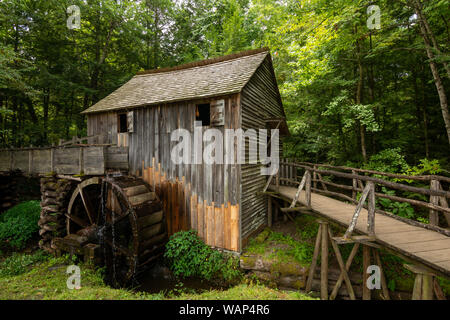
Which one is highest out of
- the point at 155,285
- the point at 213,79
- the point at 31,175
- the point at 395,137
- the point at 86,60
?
the point at 86,60

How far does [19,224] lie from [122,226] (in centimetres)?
508

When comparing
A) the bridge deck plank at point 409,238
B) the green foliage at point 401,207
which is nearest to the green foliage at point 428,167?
the green foliage at point 401,207

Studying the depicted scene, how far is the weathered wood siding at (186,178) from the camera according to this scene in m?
6.43

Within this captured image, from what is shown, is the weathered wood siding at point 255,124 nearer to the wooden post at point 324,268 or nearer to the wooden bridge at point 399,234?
the wooden bridge at point 399,234

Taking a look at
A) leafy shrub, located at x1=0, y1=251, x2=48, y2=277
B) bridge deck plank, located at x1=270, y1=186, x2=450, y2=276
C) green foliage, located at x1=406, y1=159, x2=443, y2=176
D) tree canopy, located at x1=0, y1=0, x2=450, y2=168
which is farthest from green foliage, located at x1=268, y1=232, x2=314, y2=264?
leafy shrub, located at x1=0, y1=251, x2=48, y2=277

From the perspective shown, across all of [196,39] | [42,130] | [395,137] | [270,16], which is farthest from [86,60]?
[395,137]

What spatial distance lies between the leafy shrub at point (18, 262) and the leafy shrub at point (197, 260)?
184 inches

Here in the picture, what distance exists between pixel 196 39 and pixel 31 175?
1487cm

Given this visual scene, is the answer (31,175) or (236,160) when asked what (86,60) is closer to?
(31,175)

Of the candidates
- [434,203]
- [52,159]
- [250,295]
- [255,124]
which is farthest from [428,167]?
[52,159]

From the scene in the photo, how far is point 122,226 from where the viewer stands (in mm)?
7977

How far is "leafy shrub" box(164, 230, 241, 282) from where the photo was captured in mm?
6258

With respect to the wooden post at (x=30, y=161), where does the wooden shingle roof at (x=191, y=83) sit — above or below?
above

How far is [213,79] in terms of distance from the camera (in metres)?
7.55
